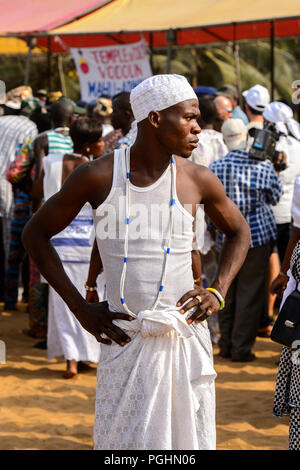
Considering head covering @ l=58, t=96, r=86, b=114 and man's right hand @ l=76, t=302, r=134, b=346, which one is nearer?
man's right hand @ l=76, t=302, r=134, b=346

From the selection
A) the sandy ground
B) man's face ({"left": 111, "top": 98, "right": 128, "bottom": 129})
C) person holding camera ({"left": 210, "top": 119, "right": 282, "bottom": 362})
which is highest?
man's face ({"left": 111, "top": 98, "right": 128, "bottom": 129})

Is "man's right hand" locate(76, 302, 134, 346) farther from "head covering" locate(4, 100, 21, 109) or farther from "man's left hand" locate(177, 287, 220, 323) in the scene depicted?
"head covering" locate(4, 100, 21, 109)

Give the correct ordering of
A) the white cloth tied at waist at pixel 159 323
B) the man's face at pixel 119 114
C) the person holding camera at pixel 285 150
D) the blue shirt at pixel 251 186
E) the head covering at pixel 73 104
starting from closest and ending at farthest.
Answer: the white cloth tied at waist at pixel 159 323 → the man's face at pixel 119 114 → the blue shirt at pixel 251 186 → the person holding camera at pixel 285 150 → the head covering at pixel 73 104

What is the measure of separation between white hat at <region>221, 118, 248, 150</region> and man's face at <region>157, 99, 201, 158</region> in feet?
13.0

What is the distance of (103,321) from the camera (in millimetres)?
2930

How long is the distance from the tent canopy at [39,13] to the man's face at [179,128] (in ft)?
34.3

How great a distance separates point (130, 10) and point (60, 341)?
25.6ft

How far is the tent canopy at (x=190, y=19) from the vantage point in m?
10.8

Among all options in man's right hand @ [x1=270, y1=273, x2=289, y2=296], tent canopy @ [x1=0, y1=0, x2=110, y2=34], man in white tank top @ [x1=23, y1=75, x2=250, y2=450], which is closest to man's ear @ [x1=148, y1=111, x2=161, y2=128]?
man in white tank top @ [x1=23, y1=75, x2=250, y2=450]

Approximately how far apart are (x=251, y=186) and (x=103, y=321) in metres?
4.06

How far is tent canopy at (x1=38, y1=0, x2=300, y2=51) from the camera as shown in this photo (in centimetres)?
1082

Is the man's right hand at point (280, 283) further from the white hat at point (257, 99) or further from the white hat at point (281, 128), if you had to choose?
the white hat at point (257, 99)

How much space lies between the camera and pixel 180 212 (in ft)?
9.73

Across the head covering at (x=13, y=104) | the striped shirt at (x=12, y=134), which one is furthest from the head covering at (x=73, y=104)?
the head covering at (x=13, y=104)
